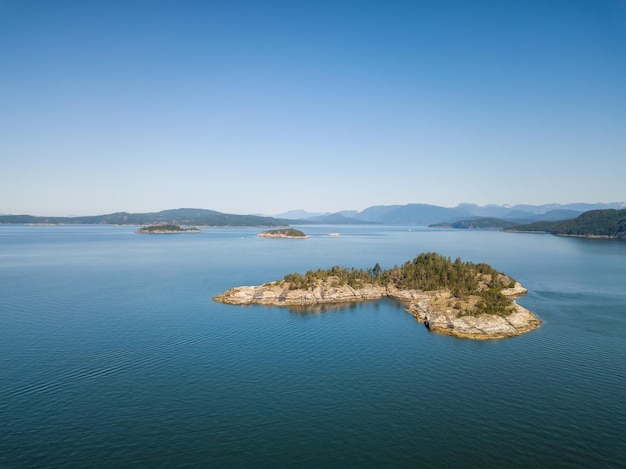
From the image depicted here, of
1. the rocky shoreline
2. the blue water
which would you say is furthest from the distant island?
the blue water

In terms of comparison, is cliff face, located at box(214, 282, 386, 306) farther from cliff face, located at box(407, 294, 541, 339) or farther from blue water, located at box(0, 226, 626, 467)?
cliff face, located at box(407, 294, 541, 339)

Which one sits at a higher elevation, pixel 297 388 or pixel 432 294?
pixel 432 294

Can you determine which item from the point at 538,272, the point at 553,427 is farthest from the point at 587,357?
the point at 538,272

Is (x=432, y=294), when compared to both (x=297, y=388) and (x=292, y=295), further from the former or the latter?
(x=297, y=388)

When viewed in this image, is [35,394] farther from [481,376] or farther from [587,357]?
[587,357]

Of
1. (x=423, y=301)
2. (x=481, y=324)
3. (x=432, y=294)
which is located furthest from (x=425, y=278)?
(x=481, y=324)

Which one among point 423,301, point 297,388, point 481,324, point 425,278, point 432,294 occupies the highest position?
point 425,278

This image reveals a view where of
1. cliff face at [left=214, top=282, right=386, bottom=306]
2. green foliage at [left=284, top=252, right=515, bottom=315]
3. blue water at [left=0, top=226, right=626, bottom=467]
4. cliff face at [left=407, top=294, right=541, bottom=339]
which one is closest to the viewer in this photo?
blue water at [left=0, top=226, right=626, bottom=467]
